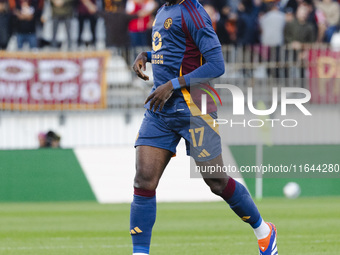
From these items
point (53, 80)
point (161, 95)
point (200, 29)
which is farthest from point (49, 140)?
point (200, 29)

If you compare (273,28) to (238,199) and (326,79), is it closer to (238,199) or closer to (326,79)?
(326,79)

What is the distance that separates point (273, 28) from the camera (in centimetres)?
2045

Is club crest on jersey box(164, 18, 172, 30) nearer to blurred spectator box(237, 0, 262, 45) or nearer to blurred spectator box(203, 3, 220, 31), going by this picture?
blurred spectator box(203, 3, 220, 31)

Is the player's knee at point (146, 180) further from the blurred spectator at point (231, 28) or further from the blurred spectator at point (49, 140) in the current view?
the blurred spectator at point (231, 28)

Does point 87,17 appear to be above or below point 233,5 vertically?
below

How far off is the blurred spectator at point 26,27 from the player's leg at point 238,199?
13905mm

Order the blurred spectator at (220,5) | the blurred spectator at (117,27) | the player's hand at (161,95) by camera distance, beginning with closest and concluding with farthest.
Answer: the player's hand at (161,95) → the blurred spectator at (117,27) → the blurred spectator at (220,5)

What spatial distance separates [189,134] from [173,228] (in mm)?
4659

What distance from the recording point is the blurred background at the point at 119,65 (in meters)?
19.4

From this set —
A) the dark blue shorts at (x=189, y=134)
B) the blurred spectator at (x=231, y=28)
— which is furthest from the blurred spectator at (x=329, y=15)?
the dark blue shorts at (x=189, y=134)

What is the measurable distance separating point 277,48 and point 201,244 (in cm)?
1085

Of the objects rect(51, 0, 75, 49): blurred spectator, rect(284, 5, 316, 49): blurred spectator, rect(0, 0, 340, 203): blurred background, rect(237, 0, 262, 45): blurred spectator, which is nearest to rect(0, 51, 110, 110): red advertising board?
rect(0, 0, 340, 203): blurred background

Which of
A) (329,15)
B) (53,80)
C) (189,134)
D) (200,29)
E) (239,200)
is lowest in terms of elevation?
(53,80)

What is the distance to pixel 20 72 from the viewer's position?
781 inches
